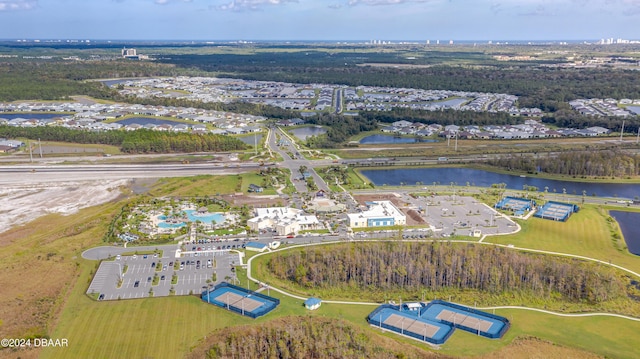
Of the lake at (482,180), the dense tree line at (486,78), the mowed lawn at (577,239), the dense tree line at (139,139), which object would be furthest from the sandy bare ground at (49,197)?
the dense tree line at (486,78)

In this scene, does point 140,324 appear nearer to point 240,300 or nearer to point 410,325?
point 240,300

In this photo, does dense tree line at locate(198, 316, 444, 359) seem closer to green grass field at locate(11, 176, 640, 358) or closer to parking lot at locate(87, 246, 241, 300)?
green grass field at locate(11, 176, 640, 358)

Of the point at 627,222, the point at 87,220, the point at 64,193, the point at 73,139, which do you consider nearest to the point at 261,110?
the point at 73,139

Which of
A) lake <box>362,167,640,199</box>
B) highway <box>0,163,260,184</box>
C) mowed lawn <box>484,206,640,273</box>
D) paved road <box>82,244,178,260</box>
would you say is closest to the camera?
paved road <box>82,244,178,260</box>

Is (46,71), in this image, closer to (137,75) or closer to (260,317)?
(137,75)

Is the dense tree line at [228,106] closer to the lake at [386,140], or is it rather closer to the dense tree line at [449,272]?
the lake at [386,140]

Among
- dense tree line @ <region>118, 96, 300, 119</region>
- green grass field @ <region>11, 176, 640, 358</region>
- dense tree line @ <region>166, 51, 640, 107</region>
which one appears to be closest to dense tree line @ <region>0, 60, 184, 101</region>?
dense tree line @ <region>118, 96, 300, 119</region>
